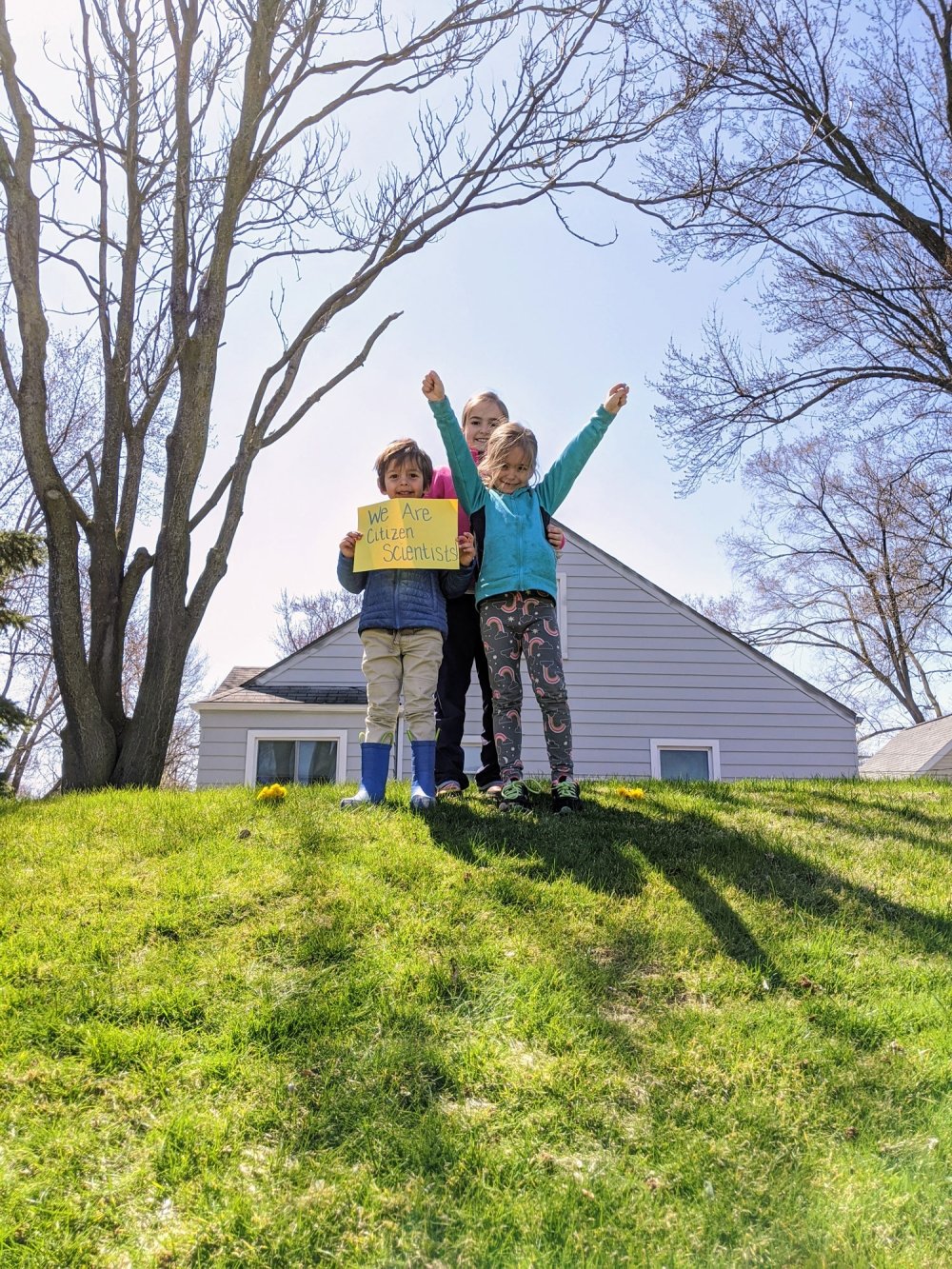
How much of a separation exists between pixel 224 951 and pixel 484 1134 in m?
1.24

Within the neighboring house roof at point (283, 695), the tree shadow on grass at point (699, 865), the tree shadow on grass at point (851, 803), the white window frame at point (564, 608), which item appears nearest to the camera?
the tree shadow on grass at point (699, 865)

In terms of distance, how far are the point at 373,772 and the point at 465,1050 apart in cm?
235

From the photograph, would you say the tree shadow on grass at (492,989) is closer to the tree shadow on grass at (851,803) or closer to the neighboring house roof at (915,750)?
the tree shadow on grass at (851,803)

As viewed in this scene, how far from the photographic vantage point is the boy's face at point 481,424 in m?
5.66

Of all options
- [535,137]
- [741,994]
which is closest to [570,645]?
[535,137]

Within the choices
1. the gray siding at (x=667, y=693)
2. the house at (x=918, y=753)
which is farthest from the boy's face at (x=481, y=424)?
the house at (x=918, y=753)

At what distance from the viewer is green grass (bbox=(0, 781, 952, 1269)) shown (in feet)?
6.92

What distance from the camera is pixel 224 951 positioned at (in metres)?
3.22

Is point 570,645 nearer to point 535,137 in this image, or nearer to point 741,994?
point 535,137

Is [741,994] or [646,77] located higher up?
[646,77]

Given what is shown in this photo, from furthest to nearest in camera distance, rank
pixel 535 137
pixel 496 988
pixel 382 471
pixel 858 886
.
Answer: pixel 535 137 < pixel 382 471 < pixel 858 886 < pixel 496 988

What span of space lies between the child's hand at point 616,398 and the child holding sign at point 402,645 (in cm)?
103

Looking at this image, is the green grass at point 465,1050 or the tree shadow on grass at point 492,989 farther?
the tree shadow on grass at point 492,989

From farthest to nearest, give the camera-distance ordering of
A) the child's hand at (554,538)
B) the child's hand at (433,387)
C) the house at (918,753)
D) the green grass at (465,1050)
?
1. the house at (918,753)
2. the child's hand at (554,538)
3. the child's hand at (433,387)
4. the green grass at (465,1050)
